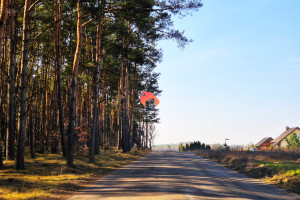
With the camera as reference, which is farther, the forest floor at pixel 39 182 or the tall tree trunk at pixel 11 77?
the tall tree trunk at pixel 11 77

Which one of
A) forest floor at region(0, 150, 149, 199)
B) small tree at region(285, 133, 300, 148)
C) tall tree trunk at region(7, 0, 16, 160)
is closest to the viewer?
forest floor at region(0, 150, 149, 199)

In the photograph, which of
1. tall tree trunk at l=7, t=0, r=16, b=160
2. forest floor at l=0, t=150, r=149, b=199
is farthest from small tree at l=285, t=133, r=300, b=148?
tall tree trunk at l=7, t=0, r=16, b=160

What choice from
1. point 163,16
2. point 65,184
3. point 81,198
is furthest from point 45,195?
point 163,16

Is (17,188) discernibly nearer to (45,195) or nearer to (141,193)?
(45,195)

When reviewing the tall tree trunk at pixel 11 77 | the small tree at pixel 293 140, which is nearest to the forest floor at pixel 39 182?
the tall tree trunk at pixel 11 77

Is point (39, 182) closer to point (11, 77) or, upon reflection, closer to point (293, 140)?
point (11, 77)

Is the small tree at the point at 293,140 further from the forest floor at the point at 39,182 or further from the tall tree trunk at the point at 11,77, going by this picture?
the tall tree trunk at the point at 11,77

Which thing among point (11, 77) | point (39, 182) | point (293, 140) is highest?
point (11, 77)

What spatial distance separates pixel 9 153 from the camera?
16.2m

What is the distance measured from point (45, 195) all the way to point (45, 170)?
5.65 meters

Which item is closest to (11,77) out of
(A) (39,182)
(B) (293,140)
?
(A) (39,182)

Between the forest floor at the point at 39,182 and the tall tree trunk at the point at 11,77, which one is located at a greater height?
the tall tree trunk at the point at 11,77

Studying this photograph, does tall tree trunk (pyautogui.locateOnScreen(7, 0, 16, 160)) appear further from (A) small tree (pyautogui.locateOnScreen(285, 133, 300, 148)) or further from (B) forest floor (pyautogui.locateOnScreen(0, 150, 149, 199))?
(A) small tree (pyautogui.locateOnScreen(285, 133, 300, 148))

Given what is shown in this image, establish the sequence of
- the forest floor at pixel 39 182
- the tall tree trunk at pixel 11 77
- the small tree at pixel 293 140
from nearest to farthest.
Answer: the forest floor at pixel 39 182
the tall tree trunk at pixel 11 77
the small tree at pixel 293 140
